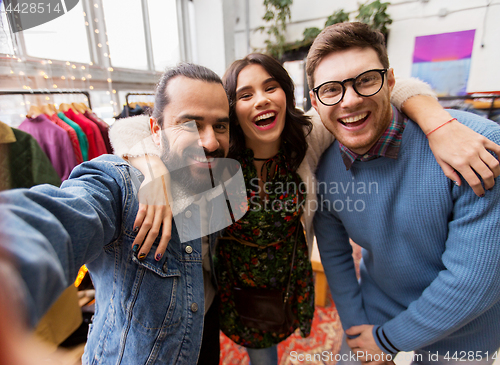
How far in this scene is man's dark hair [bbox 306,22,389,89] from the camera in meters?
0.80

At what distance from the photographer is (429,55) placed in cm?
332

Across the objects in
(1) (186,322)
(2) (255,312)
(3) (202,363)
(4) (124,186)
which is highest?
(4) (124,186)

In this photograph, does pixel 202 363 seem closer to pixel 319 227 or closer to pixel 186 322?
pixel 186 322

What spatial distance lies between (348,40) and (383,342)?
1.15 m

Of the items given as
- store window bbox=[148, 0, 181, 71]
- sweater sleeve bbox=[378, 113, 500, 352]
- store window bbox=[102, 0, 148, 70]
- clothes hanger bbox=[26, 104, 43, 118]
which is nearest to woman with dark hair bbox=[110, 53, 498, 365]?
sweater sleeve bbox=[378, 113, 500, 352]

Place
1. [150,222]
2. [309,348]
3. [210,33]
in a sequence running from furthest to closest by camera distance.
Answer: [210,33] < [309,348] < [150,222]

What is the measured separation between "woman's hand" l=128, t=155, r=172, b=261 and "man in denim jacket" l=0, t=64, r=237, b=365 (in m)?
0.03

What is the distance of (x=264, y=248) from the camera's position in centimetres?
108

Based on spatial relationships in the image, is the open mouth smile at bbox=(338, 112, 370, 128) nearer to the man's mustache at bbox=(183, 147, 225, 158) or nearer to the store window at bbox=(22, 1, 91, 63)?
the man's mustache at bbox=(183, 147, 225, 158)

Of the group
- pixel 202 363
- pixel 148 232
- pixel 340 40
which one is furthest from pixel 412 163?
pixel 202 363

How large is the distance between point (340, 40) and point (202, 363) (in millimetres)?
1428

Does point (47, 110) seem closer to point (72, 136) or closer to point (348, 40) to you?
point (72, 136)

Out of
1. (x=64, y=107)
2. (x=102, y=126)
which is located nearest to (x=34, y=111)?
(x=64, y=107)

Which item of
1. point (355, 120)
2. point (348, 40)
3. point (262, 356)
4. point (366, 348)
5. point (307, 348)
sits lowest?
point (307, 348)
